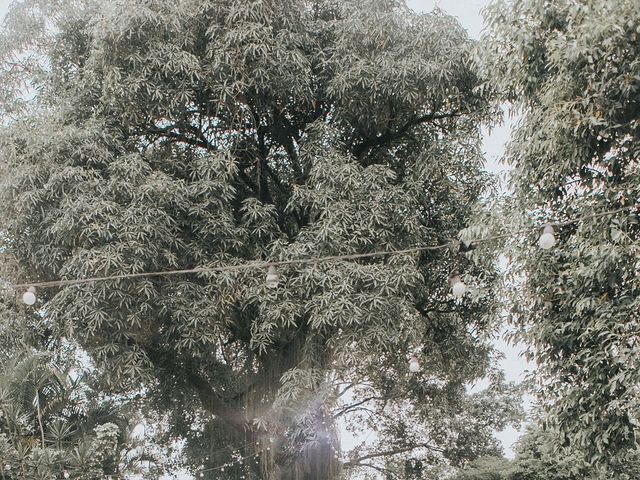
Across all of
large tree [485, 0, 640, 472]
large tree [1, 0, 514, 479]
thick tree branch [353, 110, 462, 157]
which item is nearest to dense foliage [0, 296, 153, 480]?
large tree [1, 0, 514, 479]

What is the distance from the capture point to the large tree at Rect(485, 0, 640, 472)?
16.4ft

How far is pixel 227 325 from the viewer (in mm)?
7184

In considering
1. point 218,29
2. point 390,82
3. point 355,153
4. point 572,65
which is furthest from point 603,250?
point 218,29

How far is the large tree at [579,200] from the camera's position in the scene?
5.01 metres

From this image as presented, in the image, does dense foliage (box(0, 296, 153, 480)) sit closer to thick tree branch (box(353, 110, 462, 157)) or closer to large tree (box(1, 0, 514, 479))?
large tree (box(1, 0, 514, 479))

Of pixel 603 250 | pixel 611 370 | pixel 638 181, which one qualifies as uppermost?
pixel 638 181

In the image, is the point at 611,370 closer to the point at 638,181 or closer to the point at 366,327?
the point at 638,181

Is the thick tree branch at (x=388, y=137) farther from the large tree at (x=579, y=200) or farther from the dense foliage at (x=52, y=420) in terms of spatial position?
the dense foliage at (x=52, y=420)

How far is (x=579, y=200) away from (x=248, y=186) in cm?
345

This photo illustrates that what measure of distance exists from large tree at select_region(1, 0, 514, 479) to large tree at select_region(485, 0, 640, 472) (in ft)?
2.71

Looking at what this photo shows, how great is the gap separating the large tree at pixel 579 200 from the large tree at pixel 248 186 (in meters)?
0.83

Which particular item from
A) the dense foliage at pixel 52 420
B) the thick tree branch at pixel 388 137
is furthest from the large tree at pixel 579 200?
the dense foliage at pixel 52 420

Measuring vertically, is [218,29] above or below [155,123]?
above

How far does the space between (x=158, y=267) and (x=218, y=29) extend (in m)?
2.25
